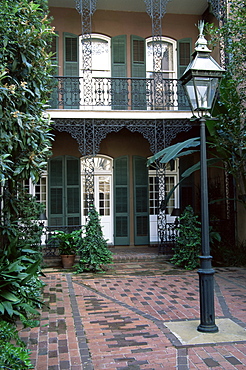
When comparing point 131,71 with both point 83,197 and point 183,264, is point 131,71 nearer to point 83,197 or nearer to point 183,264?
point 83,197

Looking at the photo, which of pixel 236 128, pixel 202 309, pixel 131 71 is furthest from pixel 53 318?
pixel 131 71

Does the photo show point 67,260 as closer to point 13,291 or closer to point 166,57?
point 13,291

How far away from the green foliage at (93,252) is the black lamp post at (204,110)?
413 cm

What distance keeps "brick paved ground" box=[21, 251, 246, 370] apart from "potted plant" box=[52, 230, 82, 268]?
0.58 metres

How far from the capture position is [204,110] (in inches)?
186

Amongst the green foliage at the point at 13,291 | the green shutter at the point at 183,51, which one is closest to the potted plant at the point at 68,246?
the green foliage at the point at 13,291

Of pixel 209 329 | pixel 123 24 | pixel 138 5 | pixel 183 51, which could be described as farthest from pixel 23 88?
pixel 183 51

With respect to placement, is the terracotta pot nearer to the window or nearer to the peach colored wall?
the window

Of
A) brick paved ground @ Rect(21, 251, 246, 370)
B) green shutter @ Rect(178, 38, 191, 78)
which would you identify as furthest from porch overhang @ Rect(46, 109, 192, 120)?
brick paved ground @ Rect(21, 251, 246, 370)

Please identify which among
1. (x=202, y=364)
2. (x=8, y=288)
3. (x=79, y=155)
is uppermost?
(x=79, y=155)

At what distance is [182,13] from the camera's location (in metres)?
12.0

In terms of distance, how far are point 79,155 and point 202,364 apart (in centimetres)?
869

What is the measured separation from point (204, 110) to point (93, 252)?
15.8 feet

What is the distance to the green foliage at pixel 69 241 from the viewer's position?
8848 mm
